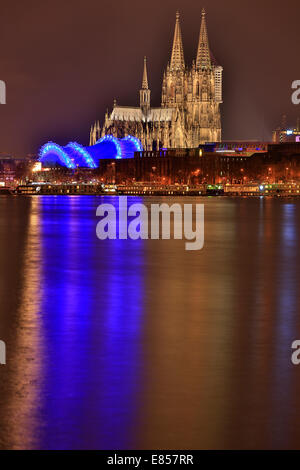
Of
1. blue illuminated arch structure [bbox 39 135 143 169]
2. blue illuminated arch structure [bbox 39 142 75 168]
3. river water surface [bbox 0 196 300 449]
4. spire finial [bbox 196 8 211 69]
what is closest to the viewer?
river water surface [bbox 0 196 300 449]

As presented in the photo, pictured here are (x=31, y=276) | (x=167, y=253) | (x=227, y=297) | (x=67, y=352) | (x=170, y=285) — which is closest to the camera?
(x=67, y=352)

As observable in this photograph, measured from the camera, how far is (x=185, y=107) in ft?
493

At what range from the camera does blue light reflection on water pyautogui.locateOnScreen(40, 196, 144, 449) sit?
8055mm

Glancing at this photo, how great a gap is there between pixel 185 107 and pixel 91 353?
141420mm

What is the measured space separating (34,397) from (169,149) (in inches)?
5524

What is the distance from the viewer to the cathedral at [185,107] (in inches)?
5782

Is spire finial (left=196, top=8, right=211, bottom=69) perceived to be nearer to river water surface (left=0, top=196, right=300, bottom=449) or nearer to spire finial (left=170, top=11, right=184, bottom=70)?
spire finial (left=170, top=11, right=184, bottom=70)

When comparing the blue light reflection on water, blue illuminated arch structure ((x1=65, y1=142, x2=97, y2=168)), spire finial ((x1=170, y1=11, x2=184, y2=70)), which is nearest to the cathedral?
spire finial ((x1=170, y1=11, x2=184, y2=70))

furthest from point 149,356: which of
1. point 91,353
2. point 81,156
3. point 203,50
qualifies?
point 81,156

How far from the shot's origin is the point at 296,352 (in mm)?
11133

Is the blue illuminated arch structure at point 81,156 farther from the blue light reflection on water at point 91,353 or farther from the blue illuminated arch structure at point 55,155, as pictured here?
the blue light reflection on water at point 91,353

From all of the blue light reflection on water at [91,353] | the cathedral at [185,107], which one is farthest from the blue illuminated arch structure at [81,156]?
the blue light reflection on water at [91,353]
